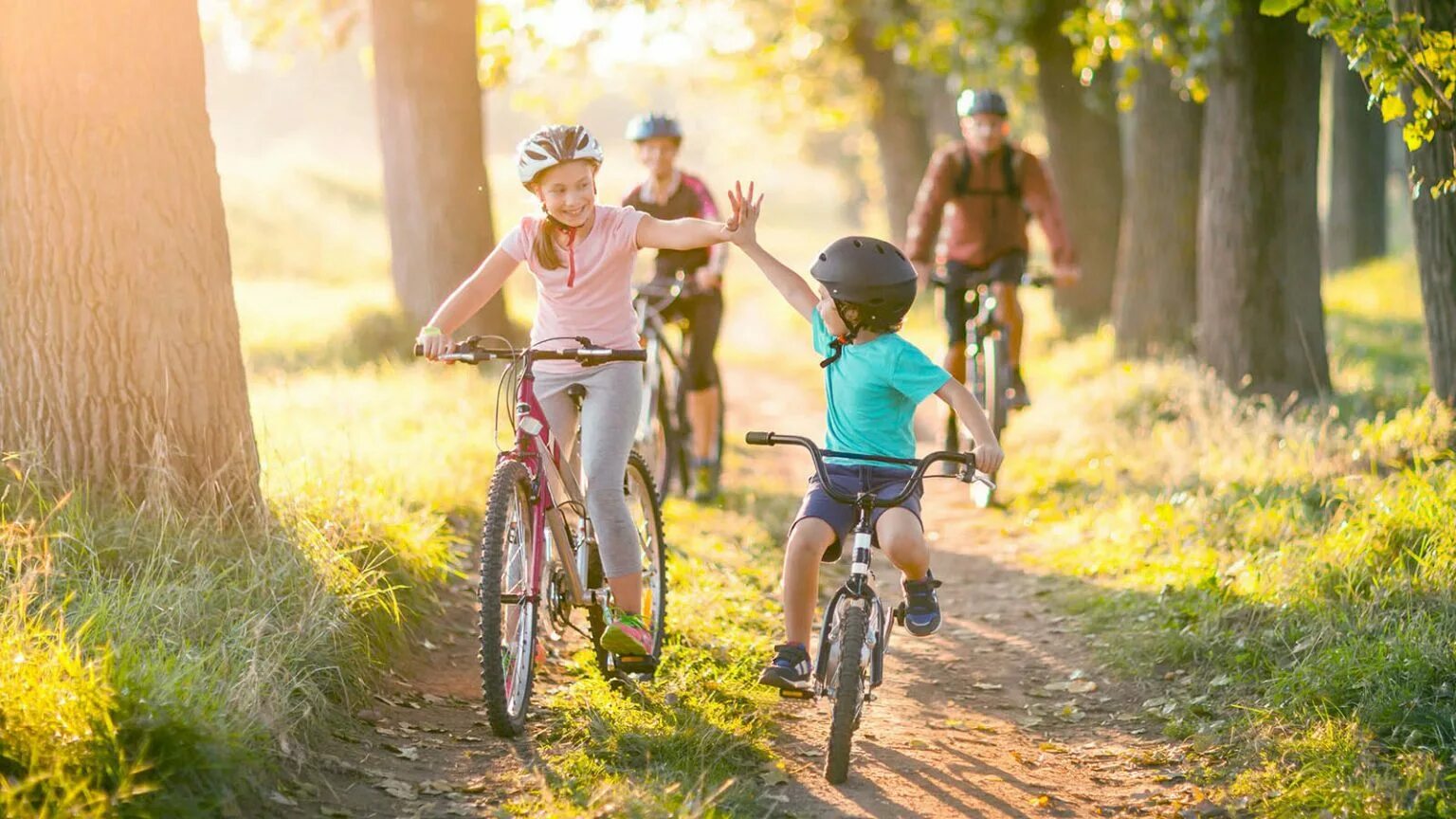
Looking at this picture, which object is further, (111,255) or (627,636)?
(111,255)

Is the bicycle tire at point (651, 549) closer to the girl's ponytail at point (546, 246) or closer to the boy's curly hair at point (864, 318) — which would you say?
the girl's ponytail at point (546, 246)

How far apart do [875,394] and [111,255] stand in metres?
2.94

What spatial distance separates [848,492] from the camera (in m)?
4.89

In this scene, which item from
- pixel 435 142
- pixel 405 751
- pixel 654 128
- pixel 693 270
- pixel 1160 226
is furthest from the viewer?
pixel 1160 226

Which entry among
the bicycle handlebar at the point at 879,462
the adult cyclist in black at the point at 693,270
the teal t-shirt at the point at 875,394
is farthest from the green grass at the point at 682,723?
the adult cyclist in black at the point at 693,270

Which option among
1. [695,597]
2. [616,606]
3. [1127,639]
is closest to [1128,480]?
[1127,639]

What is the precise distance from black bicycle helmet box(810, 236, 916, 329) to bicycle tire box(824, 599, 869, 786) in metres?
0.98

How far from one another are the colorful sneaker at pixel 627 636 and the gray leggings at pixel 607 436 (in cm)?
17

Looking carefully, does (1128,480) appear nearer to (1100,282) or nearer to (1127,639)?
(1127,639)

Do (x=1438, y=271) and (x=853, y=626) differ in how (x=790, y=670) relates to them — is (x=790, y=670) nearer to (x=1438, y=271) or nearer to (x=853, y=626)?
(x=853, y=626)

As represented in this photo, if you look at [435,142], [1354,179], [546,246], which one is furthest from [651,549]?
[1354,179]

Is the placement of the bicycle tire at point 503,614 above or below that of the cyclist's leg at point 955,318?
below

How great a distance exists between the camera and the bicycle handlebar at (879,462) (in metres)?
4.66

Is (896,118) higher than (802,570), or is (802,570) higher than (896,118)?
(896,118)
